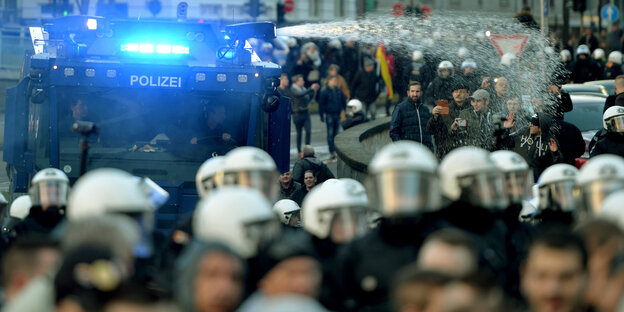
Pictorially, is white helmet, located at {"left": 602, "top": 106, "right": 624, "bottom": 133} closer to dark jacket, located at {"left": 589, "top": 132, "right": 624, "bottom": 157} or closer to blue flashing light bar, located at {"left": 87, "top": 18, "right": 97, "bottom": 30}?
dark jacket, located at {"left": 589, "top": 132, "right": 624, "bottom": 157}

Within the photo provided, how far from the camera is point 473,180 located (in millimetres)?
6918

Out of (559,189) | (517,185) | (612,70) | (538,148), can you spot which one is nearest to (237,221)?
(517,185)

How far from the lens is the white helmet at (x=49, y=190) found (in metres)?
8.27

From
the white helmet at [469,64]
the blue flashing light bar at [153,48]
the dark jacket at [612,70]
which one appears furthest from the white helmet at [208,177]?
the dark jacket at [612,70]

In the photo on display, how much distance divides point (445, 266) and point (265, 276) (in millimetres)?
763

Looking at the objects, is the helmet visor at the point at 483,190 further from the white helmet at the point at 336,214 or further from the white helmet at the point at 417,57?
the white helmet at the point at 417,57

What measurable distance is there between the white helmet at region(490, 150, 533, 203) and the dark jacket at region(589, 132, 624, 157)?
4756 millimetres

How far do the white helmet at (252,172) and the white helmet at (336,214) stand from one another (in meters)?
0.24

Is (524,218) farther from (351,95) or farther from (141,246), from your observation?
(351,95)

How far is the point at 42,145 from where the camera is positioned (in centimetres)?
1219

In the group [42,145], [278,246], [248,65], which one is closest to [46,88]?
[42,145]

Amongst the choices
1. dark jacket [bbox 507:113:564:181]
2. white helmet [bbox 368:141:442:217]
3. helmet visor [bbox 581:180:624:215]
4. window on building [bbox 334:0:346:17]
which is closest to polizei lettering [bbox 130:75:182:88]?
dark jacket [bbox 507:113:564:181]

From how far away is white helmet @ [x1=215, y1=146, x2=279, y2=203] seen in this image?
7121mm

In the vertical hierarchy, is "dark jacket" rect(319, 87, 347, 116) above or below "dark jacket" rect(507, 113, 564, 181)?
below
